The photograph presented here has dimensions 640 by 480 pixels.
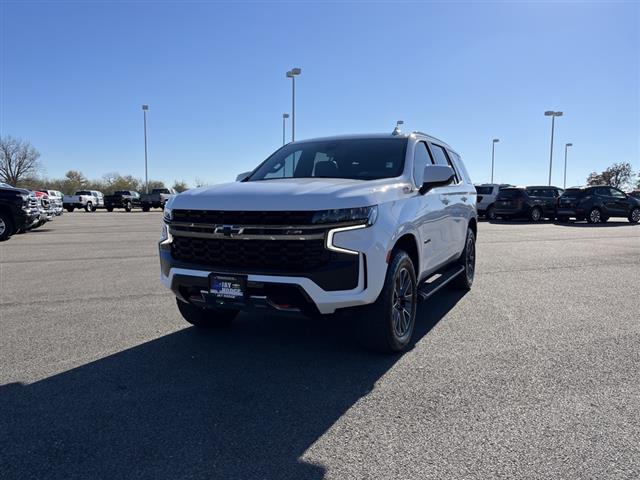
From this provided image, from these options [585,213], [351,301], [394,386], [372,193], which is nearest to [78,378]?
[351,301]

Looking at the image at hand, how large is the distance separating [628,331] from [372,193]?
3188mm

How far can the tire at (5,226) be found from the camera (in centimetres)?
1381

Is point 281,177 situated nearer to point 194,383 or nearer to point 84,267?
point 194,383

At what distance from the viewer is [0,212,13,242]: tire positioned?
13.8 meters

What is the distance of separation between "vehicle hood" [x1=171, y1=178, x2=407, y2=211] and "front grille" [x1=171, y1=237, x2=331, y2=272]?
261mm

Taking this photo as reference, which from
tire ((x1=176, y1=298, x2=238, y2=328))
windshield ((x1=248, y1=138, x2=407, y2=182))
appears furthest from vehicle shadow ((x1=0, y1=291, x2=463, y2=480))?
windshield ((x1=248, y1=138, x2=407, y2=182))

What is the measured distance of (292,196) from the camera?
363cm

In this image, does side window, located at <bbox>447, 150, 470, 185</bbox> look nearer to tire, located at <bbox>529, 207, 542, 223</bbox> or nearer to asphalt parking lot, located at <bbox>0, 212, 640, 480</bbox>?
asphalt parking lot, located at <bbox>0, 212, 640, 480</bbox>

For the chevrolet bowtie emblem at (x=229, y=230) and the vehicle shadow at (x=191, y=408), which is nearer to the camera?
the vehicle shadow at (x=191, y=408)

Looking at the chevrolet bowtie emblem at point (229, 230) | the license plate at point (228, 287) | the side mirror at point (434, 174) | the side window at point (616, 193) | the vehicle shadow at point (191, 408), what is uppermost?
the side window at point (616, 193)

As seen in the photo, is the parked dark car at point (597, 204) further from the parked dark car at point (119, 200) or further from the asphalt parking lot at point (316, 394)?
the parked dark car at point (119, 200)

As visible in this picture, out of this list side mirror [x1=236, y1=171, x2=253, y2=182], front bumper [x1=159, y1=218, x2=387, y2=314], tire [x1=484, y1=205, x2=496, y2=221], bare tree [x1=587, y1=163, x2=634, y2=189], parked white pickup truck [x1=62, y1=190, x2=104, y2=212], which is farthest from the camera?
bare tree [x1=587, y1=163, x2=634, y2=189]

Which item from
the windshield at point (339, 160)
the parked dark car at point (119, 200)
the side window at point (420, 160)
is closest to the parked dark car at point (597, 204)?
the side window at point (420, 160)

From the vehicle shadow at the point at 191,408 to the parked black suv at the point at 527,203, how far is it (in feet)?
69.6
